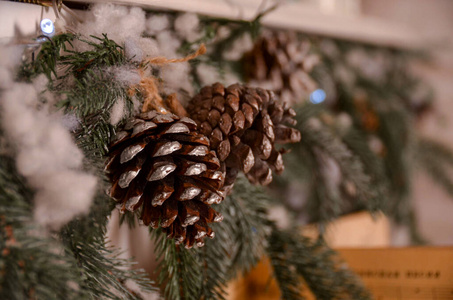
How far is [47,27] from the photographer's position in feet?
1.01

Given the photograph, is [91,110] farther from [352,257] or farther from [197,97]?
[352,257]

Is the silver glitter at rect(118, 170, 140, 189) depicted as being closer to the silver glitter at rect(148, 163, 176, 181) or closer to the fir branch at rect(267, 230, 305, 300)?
the silver glitter at rect(148, 163, 176, 181)

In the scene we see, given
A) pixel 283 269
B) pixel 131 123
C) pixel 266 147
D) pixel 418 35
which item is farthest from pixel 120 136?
pixel 418 35

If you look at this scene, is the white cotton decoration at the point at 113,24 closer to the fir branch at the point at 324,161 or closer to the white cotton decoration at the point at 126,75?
the white cotton decoration at the point at 126,75

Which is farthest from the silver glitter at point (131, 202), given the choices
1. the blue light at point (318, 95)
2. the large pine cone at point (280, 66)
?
the blue light at point (318, 95)

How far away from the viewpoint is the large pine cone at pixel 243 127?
0.29 meters

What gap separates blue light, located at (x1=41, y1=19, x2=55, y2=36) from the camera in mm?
306

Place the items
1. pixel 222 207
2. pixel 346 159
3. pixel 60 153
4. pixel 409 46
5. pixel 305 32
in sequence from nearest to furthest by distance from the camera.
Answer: pixel 60 153, pixel 222 207, pixel 346 159, pixel 305 32, pixel 409 46

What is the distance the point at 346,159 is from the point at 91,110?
0.37 metres

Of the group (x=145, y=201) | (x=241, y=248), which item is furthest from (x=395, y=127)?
(x=145, y=201)

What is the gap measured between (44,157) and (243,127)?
0.15 metres

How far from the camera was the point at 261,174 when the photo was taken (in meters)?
0.31

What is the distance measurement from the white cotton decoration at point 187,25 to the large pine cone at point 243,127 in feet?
0.28

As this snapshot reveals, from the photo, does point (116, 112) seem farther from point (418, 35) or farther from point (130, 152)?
point (418, 35)
